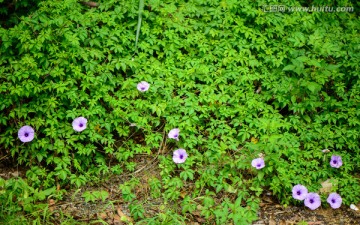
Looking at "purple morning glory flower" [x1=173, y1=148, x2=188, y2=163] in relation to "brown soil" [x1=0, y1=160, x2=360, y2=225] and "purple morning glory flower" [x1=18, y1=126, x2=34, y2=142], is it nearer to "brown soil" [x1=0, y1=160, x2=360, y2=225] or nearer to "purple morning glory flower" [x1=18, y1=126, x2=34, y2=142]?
"brown soil" [x1=0, y1=160, x2=360, y2=225]

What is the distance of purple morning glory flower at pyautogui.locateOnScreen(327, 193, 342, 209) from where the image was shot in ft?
11.2

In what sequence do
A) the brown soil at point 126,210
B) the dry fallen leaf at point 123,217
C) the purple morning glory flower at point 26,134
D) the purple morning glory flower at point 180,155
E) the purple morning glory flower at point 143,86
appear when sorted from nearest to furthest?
the dry fallen leaf at point 123,217 < the brown soil at point 126,210 < the purple morning glory flower at point 26,134 < the purple morning glory flower at point 180,155 < the purple morning glory flower at point 143,86

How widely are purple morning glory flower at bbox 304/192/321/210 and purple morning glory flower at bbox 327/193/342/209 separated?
110 mm

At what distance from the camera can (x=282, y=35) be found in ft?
13.6

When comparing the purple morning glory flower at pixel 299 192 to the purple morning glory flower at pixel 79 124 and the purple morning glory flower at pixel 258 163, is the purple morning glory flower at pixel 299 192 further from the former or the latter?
the purple morning glory flower at pixel 79 124

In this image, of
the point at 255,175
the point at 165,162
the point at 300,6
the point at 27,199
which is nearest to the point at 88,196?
the point at 27,199

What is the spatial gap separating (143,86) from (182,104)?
0.41 m

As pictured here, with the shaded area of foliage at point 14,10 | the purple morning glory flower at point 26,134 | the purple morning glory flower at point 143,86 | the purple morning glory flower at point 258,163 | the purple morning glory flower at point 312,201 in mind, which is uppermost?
the shaded area of foliage at point 14,10

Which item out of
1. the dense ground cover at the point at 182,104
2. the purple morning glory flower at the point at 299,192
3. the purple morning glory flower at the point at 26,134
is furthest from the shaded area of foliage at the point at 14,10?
the purple morning glory flower at the point at 299,192

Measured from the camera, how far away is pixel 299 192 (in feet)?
11.2

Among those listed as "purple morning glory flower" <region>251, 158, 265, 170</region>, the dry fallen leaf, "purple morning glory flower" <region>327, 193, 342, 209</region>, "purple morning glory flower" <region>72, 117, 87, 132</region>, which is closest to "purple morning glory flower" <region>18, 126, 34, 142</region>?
"purple morning glory flower" <region>72, 117, 87, 132</region>

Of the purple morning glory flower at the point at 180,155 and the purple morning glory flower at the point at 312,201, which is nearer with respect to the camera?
the purple morning glory flower at the point at 312,201

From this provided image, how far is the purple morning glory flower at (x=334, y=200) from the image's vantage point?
11.2ft

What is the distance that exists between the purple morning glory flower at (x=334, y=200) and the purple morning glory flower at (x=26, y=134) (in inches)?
103
